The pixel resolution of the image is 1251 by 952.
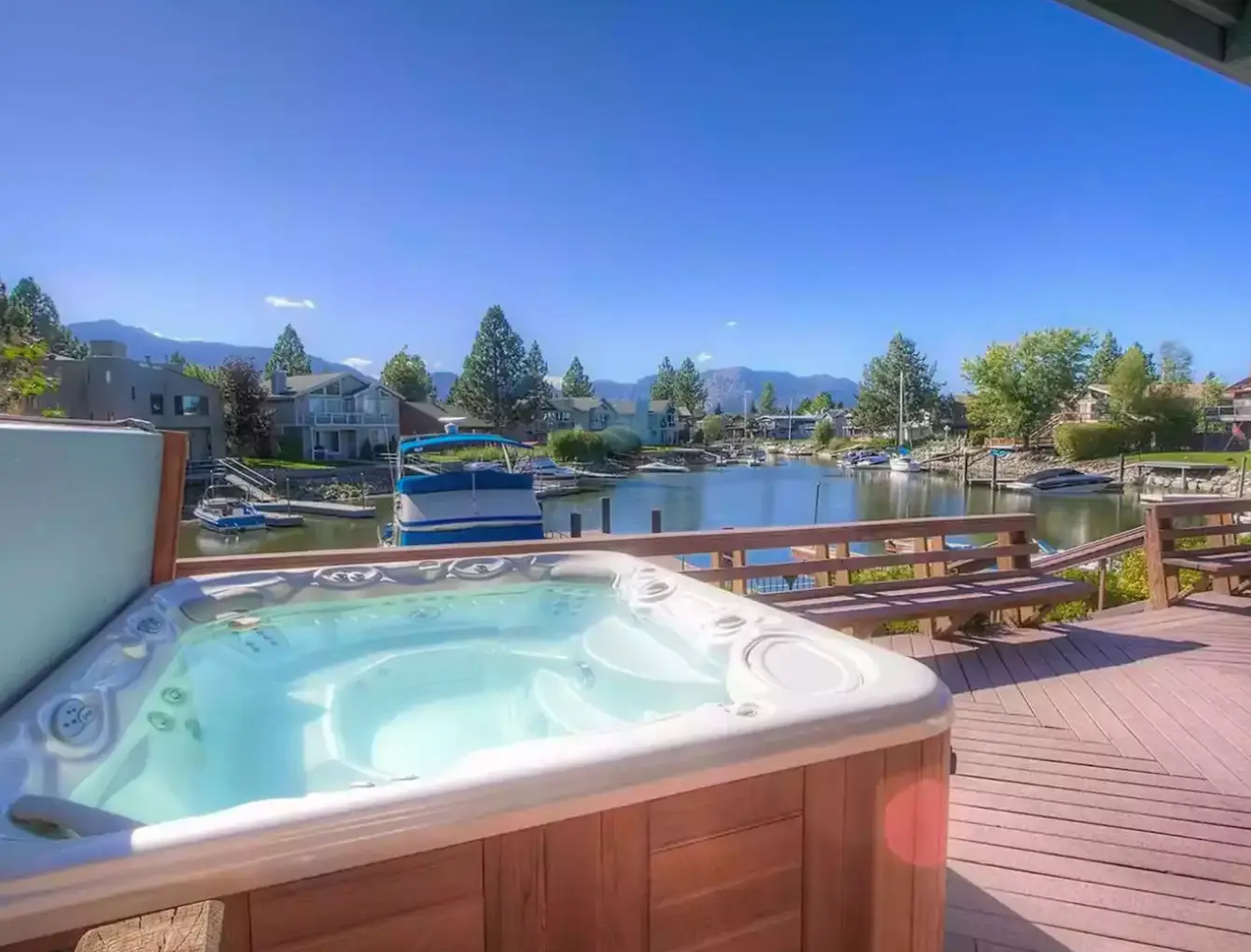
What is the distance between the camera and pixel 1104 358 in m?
35.1

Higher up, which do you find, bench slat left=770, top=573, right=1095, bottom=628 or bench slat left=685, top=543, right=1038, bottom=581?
bench slat left=685, top=543, right=1038, bottom=581

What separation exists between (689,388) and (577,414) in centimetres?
1716

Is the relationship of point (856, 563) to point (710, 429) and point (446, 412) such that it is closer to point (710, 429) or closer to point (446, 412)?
point (446, 412)

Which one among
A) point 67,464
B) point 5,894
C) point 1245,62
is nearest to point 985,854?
point 5,894

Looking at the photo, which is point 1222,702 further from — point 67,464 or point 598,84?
point 598,84

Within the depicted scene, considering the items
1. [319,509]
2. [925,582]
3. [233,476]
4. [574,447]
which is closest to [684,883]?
[925,582]

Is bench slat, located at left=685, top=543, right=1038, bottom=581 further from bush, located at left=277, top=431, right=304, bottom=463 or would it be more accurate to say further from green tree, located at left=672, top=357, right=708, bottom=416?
green tree, located at left=672, top=357, right=708, bottom=416

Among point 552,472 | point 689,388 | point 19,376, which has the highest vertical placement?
point 689,388

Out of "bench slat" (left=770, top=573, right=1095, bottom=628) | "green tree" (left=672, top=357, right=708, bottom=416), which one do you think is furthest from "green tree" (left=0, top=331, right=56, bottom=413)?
"green tree" (left=672, top=357, right=708, bottom=416)

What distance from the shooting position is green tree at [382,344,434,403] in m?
36.1

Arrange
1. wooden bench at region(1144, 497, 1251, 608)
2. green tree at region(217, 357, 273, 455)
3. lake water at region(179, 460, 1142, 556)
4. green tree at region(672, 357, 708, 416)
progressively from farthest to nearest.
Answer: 1. green tree at region(672, 357, 708, 416)
2. green tree at region(217, 357, 273, 455)
3. lake water at region(179, 460, 1142, 556)
4. wooden bench at region(1144, 497, 1251, 608)

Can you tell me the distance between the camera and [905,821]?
1085 millimetres

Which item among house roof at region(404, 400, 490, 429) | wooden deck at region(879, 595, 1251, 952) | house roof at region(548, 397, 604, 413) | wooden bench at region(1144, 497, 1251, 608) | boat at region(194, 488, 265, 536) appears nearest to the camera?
wooden deck at region(879, 595, 1251, 952)

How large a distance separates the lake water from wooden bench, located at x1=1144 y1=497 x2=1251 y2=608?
33.4 ft
